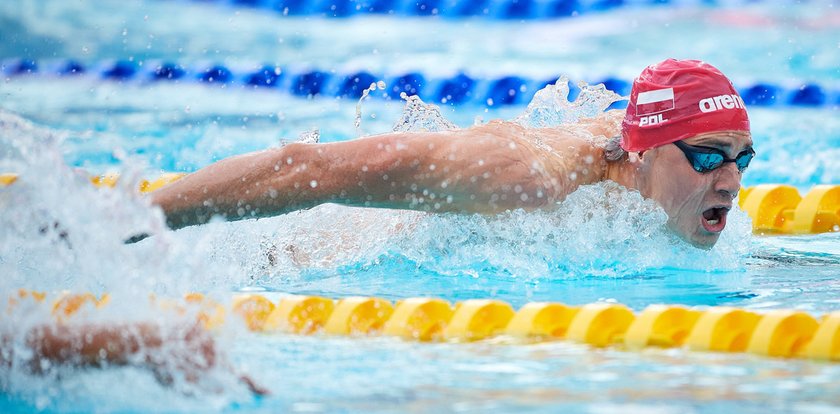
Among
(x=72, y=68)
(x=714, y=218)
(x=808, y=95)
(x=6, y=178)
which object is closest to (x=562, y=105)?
(x=714, y=218)

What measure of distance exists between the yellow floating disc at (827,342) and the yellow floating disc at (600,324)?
0.38 m

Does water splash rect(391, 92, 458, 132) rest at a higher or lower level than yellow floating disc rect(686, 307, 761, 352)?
higher

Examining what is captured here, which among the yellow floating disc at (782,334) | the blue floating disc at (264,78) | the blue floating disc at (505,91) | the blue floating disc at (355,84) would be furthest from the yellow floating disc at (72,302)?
the blue floating disc at (264,78)

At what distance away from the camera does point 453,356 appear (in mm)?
2104

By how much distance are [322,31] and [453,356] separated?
277 inches

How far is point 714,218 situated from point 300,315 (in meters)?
1.43

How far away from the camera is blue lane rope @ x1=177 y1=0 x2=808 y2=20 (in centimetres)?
796

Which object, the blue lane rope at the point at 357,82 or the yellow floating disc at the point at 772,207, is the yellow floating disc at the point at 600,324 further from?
the blue lane rope at the point at 357,82

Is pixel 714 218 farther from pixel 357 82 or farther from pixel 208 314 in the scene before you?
pixel 357 82

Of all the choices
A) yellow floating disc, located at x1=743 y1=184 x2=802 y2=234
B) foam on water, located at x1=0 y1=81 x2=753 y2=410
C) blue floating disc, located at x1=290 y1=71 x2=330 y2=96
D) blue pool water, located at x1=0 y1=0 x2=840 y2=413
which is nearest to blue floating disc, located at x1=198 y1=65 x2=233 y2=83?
blue pool water, located at x1=0 y1=0 x2=840 y2=413

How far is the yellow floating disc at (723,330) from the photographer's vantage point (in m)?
2.14

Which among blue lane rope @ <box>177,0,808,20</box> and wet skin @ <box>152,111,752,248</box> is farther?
blue lane rope @ <box>177,0,808,20</box>

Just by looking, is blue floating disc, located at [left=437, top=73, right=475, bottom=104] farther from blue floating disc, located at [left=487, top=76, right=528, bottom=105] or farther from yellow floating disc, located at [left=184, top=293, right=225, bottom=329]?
yellow floating disc, located at [left=184, top=293, right=225, bottom=329]

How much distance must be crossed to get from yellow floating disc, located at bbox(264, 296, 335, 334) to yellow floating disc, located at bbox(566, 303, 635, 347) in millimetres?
577
